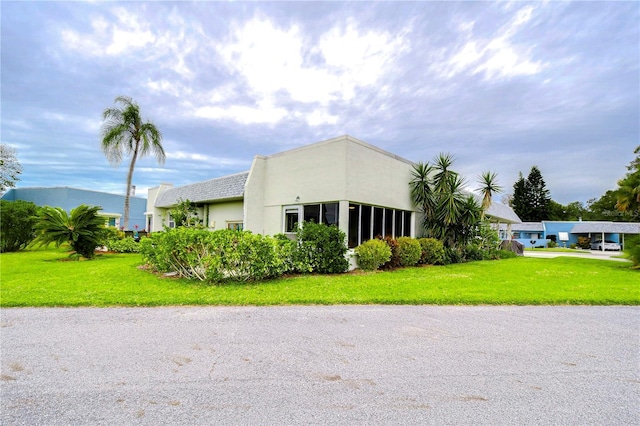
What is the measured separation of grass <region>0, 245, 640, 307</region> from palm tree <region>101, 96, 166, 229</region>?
1097 centimetres

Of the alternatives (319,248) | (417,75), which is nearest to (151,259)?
(319,248)

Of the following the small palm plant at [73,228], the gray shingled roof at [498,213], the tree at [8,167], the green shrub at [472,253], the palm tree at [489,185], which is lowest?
the green shrub at [472,253]

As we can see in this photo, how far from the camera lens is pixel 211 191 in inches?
647

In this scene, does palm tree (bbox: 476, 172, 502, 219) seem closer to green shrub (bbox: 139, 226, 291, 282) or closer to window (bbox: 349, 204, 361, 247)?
window (bbox: 349, 204, 361, 247)

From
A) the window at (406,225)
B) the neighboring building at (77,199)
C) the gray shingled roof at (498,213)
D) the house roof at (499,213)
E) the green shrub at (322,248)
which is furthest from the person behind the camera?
the neighboring building at (77,199)

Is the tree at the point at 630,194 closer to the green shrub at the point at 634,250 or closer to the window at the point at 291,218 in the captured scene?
the green shrub at the point at 634,250

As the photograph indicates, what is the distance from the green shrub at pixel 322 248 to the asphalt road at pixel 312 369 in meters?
4.54

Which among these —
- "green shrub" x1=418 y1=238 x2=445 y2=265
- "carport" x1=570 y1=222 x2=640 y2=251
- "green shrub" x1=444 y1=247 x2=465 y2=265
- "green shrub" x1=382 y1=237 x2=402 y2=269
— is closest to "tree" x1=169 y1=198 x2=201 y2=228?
"green shrub" x1=382 y1=237 x2=402 y2=269

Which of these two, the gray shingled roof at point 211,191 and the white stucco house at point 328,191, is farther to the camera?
the gray shingled roof at point 211,191

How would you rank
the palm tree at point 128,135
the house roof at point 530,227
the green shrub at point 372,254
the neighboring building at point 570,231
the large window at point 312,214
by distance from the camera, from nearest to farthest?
the green shrub at point 372,254, the large window at point 312,214, the palm tree at point 128,135, the neighboring building at point 570,231, the house roof at point 530,227

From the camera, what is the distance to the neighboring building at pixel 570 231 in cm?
4138

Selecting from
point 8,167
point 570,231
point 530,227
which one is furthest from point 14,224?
point 570,231

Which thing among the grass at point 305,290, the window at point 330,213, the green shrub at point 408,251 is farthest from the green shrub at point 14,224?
the green shrub at point 408,251

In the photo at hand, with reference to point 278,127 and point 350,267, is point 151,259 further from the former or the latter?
point 278,127
